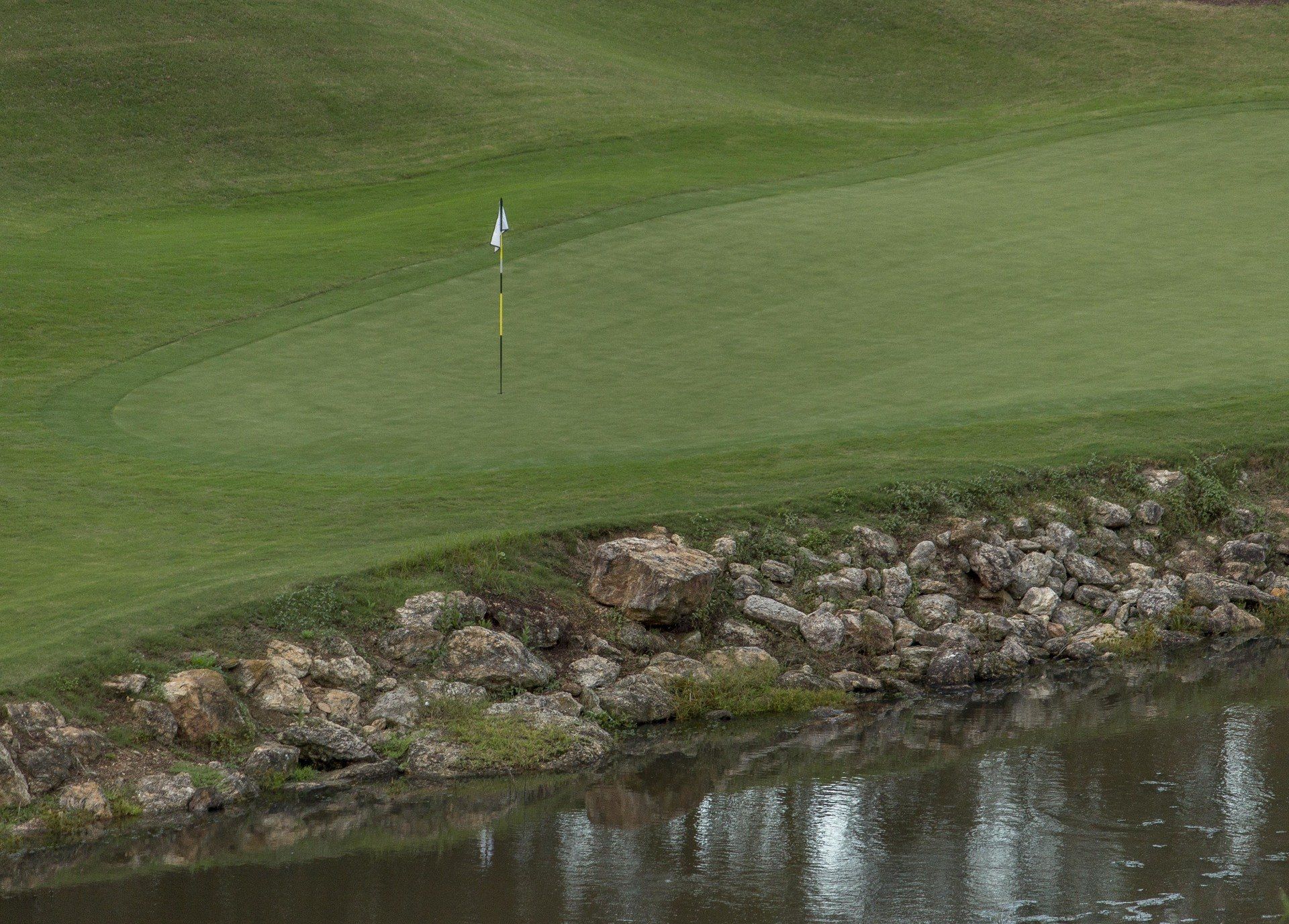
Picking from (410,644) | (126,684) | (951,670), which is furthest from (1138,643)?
(126,684)

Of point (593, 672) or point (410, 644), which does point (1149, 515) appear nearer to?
point (593, 672)

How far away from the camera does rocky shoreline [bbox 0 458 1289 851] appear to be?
42.0 feet

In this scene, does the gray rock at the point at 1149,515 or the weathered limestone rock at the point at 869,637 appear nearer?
the weathered limestone rock at the point at 869,637

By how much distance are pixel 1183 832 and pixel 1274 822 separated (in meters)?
0.79

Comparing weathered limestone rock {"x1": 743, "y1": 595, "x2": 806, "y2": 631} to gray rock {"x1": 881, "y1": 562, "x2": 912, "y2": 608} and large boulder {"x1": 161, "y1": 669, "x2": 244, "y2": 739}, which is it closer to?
gray rock {"x1": 881, "y1": 562, "x2": 912, "y2": 608}

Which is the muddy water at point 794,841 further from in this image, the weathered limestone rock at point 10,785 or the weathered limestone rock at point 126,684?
the weathered limestone rock at point 126,684

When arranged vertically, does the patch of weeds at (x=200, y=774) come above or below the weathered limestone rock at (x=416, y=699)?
below

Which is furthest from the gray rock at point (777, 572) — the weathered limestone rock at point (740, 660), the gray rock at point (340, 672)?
the gray rock at point (340, 672)

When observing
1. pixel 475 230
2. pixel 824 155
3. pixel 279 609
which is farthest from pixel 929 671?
pixel 824 155

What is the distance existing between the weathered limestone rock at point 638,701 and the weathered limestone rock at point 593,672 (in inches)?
4.9

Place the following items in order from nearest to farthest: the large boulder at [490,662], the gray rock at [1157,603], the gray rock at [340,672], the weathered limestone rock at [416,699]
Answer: the weathered limestone rock at [416,699] → the gray rock at [340,672] → the large boulder at [490,662] → the gray rock at [1157,603]

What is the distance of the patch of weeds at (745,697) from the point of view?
15.1 m

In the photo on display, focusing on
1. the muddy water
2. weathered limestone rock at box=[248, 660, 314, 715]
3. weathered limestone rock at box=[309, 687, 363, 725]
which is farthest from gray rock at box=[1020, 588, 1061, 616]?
weathered limestone rock at box=[248, 660, 314, 715]

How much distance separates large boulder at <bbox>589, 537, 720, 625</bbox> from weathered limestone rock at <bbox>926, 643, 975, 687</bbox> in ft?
8.66
